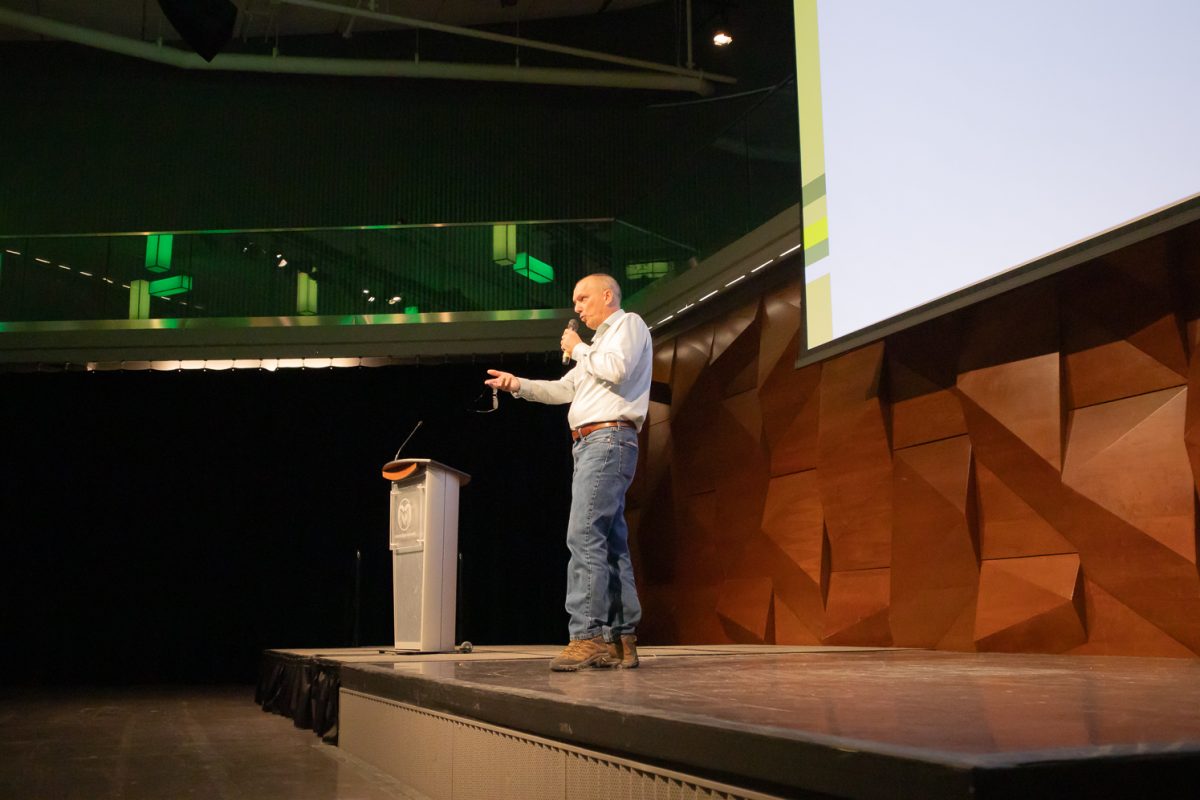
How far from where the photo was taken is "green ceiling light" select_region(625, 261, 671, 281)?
7.23 m

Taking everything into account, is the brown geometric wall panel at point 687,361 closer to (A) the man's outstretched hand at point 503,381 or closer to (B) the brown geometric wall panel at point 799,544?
(B) the brown geometric wall panel at point 799,544

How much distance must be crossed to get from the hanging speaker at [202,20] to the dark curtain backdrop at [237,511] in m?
3.30

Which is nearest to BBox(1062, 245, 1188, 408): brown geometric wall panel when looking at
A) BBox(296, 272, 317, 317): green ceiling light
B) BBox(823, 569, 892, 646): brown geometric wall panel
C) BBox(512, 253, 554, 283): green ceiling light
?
BBox(823, 569, 892, 646): brown geometric wall panel

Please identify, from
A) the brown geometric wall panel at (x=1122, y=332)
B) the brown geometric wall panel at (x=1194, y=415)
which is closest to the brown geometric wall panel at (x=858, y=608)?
the brown geometric wall panel at (x=1122, y=332)

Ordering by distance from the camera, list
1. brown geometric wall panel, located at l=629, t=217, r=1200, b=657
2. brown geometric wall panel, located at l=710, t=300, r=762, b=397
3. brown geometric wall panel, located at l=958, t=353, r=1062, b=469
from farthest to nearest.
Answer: brown geometric wall panel, located at l=710, t=300, r=762, b=397 < brown geometric wall panel, located at l=958, t=353, r=1062, b=469 < brown geometric wall panel, located at l=629, t=217, r=1200, b=657

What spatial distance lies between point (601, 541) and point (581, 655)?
0.99ft

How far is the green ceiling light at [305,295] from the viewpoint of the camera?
8.23 meters

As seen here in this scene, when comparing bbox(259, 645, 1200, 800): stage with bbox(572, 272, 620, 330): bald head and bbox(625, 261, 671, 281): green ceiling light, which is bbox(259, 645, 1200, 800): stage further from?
bbox(625, 261, 671, 281): green ceiling light

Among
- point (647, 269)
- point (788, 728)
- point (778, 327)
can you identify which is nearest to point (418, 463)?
point (778, 327)

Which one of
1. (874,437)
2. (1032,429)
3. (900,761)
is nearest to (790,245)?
(874,437)

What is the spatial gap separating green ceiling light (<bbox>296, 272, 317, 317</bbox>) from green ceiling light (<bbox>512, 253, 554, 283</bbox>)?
172cm

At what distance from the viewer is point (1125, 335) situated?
364 centimetres

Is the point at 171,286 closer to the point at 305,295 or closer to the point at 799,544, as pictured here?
the point at 305,295

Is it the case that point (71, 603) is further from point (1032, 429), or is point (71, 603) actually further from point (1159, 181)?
point (1159, 181)
